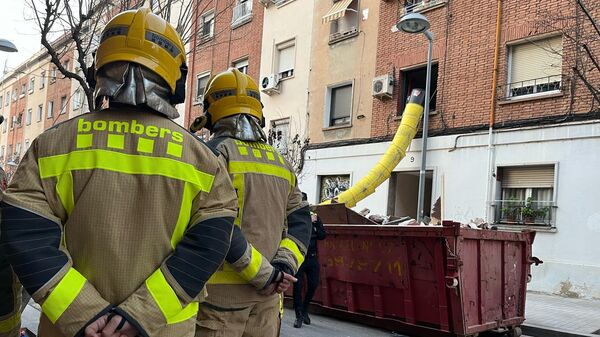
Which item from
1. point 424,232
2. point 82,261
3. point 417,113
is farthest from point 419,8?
point 82,261

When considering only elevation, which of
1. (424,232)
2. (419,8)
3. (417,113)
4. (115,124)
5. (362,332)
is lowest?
(362,332)

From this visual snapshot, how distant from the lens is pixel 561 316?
28.9 feet

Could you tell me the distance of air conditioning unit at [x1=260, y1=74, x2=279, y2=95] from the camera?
1883 cm

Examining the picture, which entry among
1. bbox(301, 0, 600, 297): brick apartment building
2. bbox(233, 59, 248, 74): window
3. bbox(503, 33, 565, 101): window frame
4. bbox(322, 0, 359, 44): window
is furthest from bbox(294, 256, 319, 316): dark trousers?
bbox(233, 59, 248, 74): window

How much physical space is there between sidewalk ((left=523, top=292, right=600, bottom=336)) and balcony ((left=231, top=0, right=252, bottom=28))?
1448 cm

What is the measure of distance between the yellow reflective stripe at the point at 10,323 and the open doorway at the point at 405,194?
506 inches

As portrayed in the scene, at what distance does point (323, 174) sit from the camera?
17.0 metres

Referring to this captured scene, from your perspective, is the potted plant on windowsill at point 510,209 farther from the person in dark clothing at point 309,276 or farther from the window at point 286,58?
the window at point 286,58

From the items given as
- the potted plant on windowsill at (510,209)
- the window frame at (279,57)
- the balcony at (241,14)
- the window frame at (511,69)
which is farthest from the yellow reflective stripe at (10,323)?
the balcony at (241,14)

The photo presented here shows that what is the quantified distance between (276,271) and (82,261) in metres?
1.10

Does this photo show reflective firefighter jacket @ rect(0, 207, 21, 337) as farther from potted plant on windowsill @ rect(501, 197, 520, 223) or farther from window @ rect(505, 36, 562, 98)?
window @ rect(505, 36, 562, 98)

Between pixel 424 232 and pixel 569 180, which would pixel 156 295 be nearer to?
pixel 424 232

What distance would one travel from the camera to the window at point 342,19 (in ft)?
54.1

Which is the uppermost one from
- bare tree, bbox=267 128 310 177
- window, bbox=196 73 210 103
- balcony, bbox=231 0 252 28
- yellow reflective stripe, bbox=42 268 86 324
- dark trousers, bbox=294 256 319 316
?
balcony, bbox=231 0 252 28
